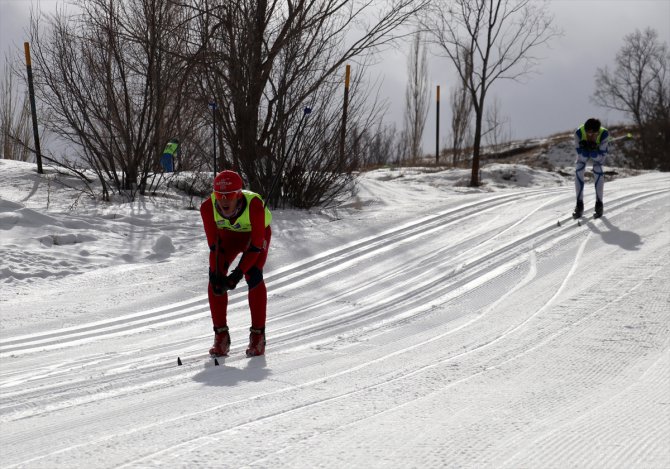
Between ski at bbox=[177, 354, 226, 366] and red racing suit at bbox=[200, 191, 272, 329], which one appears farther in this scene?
red racing suit at bbox=[200, 191, 272, 329]

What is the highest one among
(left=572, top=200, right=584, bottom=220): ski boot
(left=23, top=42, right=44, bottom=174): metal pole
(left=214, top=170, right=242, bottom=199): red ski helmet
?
(left=23, top=42, right=44, bottom=174): metal pole

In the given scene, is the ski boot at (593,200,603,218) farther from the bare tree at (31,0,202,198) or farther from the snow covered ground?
the bare tree at (31,0,202,198)

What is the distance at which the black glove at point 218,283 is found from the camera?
6.49m

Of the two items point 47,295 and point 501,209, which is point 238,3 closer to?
point 501,209

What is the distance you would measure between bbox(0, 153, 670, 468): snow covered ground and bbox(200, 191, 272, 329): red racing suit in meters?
→ 0.44

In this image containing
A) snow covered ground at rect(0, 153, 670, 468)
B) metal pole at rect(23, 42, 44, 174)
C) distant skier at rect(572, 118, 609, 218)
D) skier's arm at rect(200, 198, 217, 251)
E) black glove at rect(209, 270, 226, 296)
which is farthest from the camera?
metal pole at rect(23, 42, 44, 174)

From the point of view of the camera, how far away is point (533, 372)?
235 inches

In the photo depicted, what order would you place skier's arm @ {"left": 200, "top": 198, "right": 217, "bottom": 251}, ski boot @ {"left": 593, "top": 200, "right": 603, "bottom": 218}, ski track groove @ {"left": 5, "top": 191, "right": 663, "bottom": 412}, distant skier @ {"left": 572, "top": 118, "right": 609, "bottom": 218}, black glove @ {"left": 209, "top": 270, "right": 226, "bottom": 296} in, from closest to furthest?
ski track groove @ {"left": 5, "top": 191, "right": 663, "bottom": 412}, black glove @ {"left": 209, "top": 270, "right": 226, "bottom": 296}, skier's arm @ {"left": 200, "top": 198, "right": 217, "bottom": 251}, distant skier @ {"left": 572, "top": 118, "right": 609, "bottom": 218}, ski boot @ {"left": 593, "top": 200, "right": 603, "bottom": 218}

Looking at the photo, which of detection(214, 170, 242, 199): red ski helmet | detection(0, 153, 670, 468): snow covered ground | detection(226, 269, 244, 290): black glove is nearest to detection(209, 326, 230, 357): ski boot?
detection(0, 153, 670, 468): snow covered ground

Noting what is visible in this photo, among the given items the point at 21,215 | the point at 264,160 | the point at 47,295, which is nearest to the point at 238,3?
the point at 264,160

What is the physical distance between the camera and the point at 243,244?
22.1 feet

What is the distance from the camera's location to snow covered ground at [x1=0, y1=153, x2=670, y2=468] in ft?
13.9

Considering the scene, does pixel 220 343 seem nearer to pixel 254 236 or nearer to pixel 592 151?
pixel 254 236

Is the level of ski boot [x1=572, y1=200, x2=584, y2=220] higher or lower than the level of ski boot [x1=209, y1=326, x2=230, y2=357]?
higher
